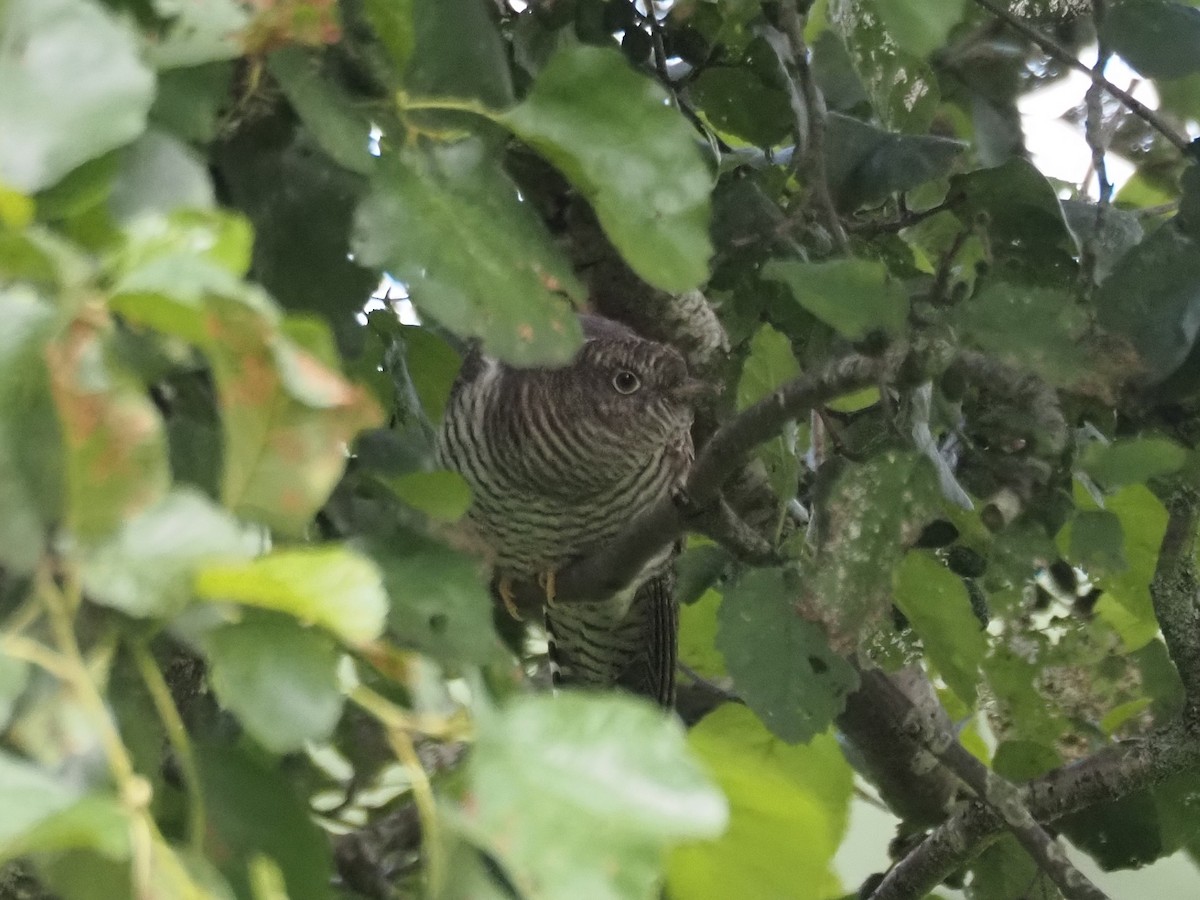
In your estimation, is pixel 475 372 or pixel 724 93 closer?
pixel 724 93

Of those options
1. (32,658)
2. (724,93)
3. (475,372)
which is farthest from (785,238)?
(475,372)

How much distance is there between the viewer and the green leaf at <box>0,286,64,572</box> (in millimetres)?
177

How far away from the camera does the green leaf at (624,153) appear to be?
26 centimetres

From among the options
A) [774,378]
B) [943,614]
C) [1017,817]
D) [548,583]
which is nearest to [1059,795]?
[1017,817]

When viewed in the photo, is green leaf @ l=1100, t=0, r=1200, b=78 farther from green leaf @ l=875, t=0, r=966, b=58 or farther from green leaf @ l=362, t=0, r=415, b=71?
green leaf @ l=362, t=0, r=415, b=71

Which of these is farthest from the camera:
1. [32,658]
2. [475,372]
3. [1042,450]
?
[475,372]

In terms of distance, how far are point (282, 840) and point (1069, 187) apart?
0.63 m

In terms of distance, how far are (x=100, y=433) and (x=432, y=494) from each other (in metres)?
0.10

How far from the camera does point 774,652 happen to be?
1.66 feet

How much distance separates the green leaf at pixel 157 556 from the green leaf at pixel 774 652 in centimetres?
34

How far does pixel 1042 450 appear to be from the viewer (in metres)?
0.44

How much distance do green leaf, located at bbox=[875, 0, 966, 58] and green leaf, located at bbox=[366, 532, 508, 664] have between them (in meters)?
0.18

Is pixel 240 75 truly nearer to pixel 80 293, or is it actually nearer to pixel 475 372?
pixel 80 293

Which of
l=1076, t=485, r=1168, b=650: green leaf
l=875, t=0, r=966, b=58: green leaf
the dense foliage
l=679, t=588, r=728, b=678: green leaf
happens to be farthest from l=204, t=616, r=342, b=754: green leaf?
l=679, t=588, r=728, b=678: green leaf
